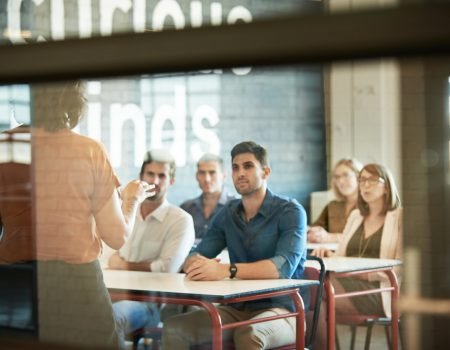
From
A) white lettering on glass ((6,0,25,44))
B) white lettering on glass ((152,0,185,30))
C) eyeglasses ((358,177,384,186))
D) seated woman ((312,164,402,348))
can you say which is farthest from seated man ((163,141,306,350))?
white lettering on glass ((6,0,25,44))

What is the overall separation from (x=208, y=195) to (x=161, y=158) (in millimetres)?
120

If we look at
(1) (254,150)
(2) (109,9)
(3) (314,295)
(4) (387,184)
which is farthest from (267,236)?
(2) (109,9)

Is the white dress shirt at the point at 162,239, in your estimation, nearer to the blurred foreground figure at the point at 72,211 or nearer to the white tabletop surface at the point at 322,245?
the blurred foreground figure at the point at 72,211

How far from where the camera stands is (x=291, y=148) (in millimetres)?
1243

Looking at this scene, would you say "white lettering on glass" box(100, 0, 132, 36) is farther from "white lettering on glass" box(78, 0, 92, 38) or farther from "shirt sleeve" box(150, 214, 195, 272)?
"shirt sleeve" box(150, 214, 195, 272)

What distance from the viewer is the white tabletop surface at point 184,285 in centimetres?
154

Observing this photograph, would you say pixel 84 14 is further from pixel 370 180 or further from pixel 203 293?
pixel 203 293

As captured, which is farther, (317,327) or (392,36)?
(317,327)

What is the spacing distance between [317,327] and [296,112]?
1.64 feet

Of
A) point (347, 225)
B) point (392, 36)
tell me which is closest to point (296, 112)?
point (347, 225)

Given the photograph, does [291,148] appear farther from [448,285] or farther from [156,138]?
[448,285]

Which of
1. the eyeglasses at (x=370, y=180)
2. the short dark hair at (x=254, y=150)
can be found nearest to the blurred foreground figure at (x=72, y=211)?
the short dark hair at (x=254, y=150)

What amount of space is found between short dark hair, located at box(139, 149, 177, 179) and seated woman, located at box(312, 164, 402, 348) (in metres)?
0.32

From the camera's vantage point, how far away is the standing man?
4.54ft
